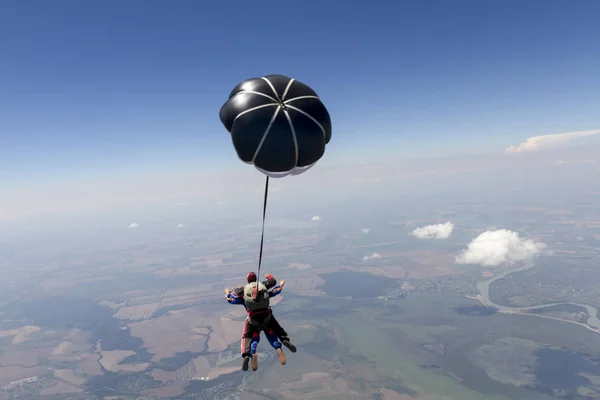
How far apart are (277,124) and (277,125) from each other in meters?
0.02

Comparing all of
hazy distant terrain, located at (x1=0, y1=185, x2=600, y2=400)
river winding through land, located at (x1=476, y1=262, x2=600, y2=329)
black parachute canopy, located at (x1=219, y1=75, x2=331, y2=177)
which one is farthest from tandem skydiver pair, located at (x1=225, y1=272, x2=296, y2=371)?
river winding through land, located at (x1=476, y1=262, x2=600, y2=329)

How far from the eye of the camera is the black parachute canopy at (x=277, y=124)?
720cm

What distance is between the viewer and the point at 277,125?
7160 millimetres

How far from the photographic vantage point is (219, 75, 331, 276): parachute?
720 centimetres

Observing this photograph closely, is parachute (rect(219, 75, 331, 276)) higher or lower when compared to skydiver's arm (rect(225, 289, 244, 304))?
higher

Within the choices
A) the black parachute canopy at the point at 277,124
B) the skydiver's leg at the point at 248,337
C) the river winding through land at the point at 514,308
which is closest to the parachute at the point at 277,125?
the black parachute canopy at the point at 277,124

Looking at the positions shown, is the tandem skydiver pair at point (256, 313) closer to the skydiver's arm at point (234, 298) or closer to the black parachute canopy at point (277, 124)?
the skydiver's arm at point (234, 298)

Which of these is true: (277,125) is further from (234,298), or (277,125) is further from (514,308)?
(514,308)

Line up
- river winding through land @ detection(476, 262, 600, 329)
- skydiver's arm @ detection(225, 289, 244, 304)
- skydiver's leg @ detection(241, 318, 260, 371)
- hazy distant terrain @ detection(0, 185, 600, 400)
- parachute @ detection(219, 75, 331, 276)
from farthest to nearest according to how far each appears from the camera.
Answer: river winding through land @ detection(476, 262, 600, 329), hazy distant terrain @ detection(0, 185, 600, 400), skydiver's arm @ detection(225, 289, 244, 304), skydiver's leg @ detection(241, 318, 260, 371), parachute @ detection(219, 75, 331, 276)

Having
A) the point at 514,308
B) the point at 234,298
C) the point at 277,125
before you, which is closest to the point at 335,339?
the point at 514,308

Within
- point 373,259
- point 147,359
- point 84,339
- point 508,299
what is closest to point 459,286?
point 508,299

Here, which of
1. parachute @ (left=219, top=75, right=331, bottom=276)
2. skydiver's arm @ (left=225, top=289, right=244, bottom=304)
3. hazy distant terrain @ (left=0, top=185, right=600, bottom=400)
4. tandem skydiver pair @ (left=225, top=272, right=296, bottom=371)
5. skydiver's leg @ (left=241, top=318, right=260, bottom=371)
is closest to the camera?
parachute @ (left=219, top=75, right=331, bottom=276)

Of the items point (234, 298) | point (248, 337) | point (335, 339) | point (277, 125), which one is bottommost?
point (335, 339)

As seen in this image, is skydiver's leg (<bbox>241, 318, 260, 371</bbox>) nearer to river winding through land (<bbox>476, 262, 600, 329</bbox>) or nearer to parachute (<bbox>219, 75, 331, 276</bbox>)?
parachute (<bbox>219, 75, 331, 276</bbox>)
